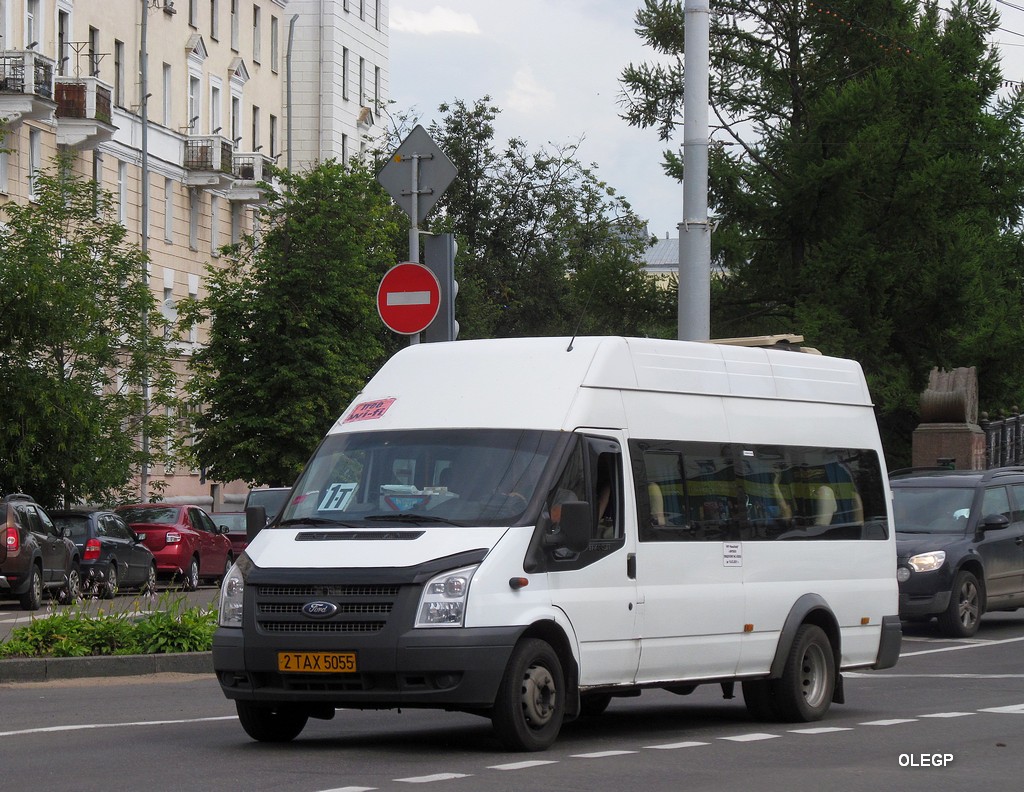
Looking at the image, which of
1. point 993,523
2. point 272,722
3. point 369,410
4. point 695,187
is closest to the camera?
point 272,722

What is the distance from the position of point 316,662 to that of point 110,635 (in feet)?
21.9

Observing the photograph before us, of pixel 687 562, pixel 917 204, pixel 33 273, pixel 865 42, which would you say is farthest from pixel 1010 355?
pixel 687 562

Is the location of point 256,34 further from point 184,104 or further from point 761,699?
point 761,699

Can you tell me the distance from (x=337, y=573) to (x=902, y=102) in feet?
108

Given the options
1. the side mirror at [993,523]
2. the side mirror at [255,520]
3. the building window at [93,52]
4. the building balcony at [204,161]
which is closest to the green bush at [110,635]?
the side mirror at [255,520]

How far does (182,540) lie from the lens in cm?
3541

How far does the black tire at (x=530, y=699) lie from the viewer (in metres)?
10.2

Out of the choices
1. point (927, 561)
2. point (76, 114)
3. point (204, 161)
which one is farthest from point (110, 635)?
point (204, 161)

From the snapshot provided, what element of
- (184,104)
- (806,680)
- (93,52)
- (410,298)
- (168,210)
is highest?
(93,52)

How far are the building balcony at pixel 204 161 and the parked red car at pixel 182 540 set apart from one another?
2388 centimetres

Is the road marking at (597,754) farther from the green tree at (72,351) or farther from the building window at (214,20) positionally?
the building window at (214,20)

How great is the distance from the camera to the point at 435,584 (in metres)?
10.1

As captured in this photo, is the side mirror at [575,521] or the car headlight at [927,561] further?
the car headlight at [927,561]

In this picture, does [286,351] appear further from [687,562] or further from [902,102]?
[687,562]
